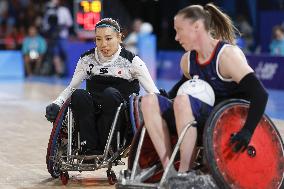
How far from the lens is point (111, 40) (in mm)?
6066

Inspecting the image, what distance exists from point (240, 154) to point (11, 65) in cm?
1743

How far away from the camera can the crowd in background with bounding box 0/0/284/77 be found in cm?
2027

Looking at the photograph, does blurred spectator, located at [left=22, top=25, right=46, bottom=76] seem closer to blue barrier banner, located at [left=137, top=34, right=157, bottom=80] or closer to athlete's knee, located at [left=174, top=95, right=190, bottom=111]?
blue barrier banner, located at [left=137, top=34, right=157, bottom=80]

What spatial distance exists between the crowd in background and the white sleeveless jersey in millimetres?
12696

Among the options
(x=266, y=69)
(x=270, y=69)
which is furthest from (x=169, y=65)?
(x=270, y=69)

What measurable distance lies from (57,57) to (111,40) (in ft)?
49.6

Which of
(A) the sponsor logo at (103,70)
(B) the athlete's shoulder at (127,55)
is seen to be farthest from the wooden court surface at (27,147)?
(B) the athlete's shoulder at (127,55)

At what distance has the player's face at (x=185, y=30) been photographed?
491 cm

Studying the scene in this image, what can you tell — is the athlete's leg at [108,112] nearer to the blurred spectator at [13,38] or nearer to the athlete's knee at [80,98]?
the athlete's knee at [80,98]

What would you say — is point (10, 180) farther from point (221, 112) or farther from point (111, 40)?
point (221, 112)

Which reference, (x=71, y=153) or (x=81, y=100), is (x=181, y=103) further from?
(x=71, y=153)

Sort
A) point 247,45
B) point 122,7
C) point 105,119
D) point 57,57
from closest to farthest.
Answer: point 105,119, point 247,45, point 57,57, point 122,7

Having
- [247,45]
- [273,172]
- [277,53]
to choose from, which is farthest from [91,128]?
[247,45]

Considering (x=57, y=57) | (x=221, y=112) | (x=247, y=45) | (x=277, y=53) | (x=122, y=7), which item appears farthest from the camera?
(x=122, y=7)
